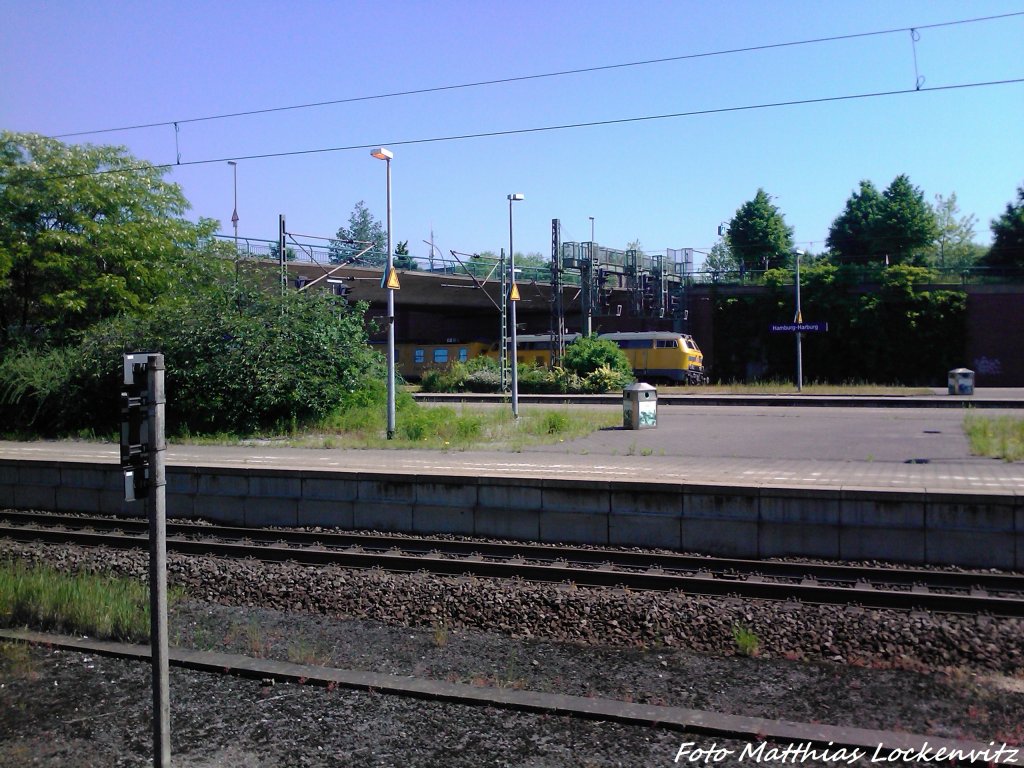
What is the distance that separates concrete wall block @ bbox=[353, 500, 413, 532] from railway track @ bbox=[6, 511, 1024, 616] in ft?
1.68

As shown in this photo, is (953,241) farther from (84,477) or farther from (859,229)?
(84,477)

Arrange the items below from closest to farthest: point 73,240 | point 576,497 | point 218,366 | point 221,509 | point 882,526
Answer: point 882,526 < point 576,497 < point 221,509 < point 218,366 < point 73,240

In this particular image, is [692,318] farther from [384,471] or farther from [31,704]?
[31,704]

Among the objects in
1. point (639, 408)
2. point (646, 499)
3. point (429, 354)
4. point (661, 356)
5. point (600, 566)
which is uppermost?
point (429, 354)

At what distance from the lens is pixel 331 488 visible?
13.5 meters

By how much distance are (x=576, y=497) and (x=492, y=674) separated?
476cm

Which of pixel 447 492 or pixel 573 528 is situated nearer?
pixel 573 528

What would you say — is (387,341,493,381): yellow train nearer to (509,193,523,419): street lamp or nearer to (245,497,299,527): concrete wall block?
(509,193,523,419): street lamp

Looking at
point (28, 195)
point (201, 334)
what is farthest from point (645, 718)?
point (28, 195)

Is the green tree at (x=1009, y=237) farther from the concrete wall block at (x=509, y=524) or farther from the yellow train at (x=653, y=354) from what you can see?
the concrete wall block at (x=509, y=524)

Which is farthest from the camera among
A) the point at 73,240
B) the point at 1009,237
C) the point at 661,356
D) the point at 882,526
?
the point at 1009,237

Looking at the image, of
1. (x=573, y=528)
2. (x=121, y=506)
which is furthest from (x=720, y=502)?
(x=121, y=506)

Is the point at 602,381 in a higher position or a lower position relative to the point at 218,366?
lower

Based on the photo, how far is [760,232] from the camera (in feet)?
244
